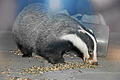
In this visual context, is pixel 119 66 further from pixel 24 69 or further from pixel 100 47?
pixel 24 69

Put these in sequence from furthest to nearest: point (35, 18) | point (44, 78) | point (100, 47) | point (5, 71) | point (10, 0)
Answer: point (10, 0), point (100, 47), point (35, 18), point (5, 71), point (44, 78)

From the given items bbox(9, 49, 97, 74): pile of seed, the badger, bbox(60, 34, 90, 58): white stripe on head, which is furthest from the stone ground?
bbox(60, 34, 90, 58): white stripe on head

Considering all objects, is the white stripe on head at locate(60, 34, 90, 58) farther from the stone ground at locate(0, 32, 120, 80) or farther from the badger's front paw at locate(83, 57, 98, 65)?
the stone ground at locate(0, 32, 120, 80)

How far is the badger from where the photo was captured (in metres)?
4.55

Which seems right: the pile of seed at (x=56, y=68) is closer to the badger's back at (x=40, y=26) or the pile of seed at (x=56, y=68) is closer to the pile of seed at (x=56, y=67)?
the pile of seed at (x=56, y=67)

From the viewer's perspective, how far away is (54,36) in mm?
4621

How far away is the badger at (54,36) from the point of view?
4.55 metres

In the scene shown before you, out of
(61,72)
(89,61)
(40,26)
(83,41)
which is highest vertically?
(40,26)

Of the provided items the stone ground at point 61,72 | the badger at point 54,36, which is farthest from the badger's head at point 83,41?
the stone ground at point 61,72

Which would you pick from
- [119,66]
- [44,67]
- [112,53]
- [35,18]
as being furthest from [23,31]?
A: [112,53]

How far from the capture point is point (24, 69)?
15.1 feet

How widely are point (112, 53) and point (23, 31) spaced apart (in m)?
2.14

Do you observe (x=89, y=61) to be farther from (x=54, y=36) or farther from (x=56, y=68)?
(x=54, y=36)

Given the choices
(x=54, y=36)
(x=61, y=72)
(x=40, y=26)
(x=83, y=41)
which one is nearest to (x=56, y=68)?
(x=61, y=72)
